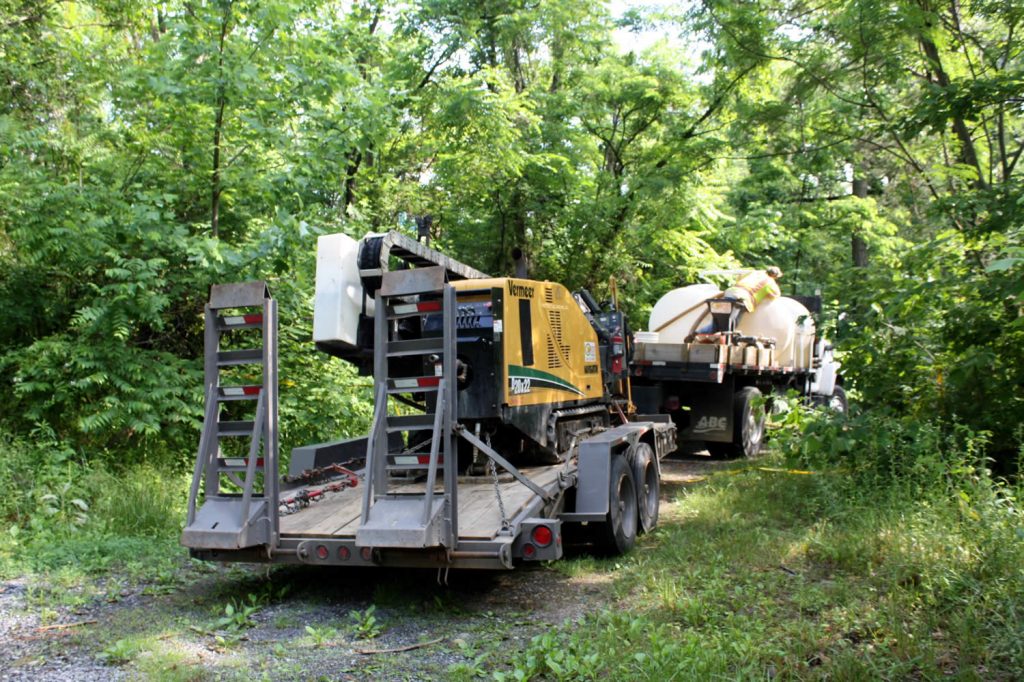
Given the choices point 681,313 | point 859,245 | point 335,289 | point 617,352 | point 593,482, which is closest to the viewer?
point 335,289

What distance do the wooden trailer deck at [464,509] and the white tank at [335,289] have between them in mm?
1363

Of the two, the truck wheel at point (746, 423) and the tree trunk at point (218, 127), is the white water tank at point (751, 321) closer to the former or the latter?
the truck wheel at point (746, 423)

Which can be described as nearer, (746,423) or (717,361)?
(717,361)

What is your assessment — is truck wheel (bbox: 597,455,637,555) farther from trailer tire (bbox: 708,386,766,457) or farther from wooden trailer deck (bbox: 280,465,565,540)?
trailer tire (bbox: 708,386,766,457)

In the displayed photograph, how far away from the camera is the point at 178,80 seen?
8898mm

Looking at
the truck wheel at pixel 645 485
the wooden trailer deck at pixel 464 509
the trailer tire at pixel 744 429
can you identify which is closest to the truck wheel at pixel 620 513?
the truck wheel at pixel 645 485

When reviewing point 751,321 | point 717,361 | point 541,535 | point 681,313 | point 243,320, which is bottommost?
point 541,535

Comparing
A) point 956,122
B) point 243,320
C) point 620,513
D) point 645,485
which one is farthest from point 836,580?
point 956,122

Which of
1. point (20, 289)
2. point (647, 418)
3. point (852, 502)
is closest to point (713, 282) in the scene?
point (647, 418)

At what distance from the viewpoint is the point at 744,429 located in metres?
13.6

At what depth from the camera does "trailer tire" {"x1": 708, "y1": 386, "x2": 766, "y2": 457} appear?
13.6m

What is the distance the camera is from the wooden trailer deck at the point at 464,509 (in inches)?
230

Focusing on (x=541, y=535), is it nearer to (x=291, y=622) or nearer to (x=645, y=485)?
(x=291, y=622)

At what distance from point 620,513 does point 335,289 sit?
319 cm
